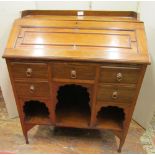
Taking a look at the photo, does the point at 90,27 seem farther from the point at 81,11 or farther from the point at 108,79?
the point at 108,79

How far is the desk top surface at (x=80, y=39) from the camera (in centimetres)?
118

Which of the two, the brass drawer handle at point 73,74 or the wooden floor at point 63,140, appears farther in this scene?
the wooden floor at point 63,140

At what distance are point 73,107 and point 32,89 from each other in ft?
1.55

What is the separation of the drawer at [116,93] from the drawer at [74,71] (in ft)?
0.37

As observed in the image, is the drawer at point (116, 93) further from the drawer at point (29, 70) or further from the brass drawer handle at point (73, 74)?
the drawer at point (29, 70)

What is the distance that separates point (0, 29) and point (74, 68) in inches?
27.0

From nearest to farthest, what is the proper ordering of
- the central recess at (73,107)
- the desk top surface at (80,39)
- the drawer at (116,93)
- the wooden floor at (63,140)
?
the desk top surface at (80,39), the drawer at (116,93), the central recess at (73,107), the wooden floor at (63,140)

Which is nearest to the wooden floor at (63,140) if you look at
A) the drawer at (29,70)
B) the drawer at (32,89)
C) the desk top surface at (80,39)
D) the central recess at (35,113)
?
the central recess at (35,113)

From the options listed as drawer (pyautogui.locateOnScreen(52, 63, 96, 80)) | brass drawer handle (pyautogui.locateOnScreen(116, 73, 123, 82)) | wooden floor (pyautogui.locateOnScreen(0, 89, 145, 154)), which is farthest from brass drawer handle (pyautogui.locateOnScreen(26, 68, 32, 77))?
wooden floor (pyautogui.locateOnScreen(0, 89, 145, 154))

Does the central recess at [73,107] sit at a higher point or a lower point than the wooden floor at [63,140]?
higher

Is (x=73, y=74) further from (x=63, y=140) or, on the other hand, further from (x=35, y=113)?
(x=63, y=140)

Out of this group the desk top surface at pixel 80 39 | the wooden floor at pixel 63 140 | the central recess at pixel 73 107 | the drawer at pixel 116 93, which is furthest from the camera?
the wooden floor at pixel 63 140

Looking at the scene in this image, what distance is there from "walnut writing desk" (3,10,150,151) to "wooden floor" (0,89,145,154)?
37 cm

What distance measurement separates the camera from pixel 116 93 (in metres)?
1.31
